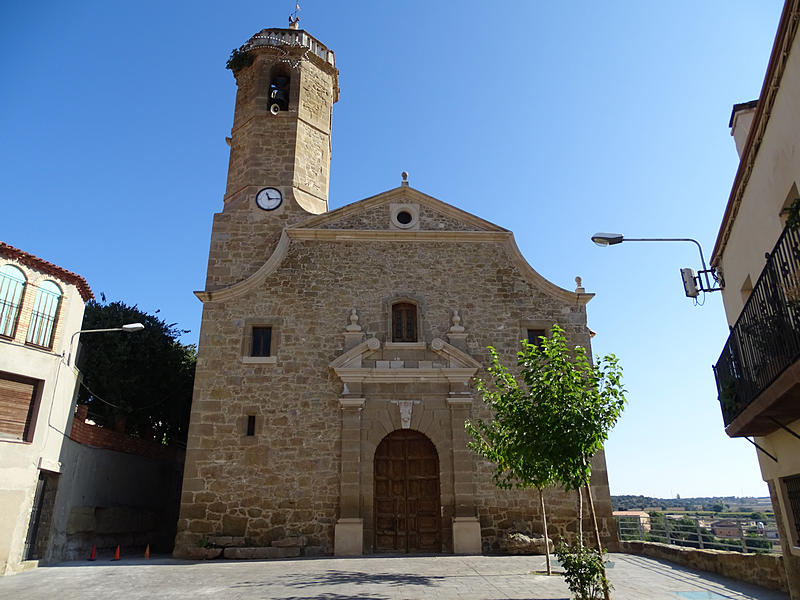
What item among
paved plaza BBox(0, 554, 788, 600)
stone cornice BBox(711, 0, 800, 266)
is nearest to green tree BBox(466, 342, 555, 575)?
paved plaza BBox(0, 554, 788, 600)

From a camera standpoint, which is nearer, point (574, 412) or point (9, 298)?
point (574, 412)

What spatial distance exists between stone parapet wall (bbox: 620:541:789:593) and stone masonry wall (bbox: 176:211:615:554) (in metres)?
2.55

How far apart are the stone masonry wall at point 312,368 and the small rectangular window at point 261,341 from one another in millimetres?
233

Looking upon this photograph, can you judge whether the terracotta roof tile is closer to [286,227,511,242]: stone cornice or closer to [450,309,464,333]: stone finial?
[286,227,511,242]: stone cornice

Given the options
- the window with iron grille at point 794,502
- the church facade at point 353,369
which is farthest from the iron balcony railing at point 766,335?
the church facade at point 353,369

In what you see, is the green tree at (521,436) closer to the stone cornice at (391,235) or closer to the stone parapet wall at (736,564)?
the stone parapet wall at (736,564)

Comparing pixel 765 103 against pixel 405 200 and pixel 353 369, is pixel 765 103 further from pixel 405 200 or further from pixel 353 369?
pixel 405 200

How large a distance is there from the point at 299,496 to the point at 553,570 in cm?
612

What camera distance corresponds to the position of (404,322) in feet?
51.4

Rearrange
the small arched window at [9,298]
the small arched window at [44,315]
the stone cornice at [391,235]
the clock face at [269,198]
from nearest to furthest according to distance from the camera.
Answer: the small arched window at [9,298] → the small arched window at [44,315] → the stone cornice at [391,235] → the clock face at [269,198]

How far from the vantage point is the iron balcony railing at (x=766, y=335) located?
5781 millimetres

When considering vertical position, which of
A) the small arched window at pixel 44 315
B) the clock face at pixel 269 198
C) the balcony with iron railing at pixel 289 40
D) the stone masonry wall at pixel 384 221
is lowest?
the small arched window at pixel 44 315

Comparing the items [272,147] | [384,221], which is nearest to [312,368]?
[384,221]

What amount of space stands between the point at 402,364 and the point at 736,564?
8130 millimetres
